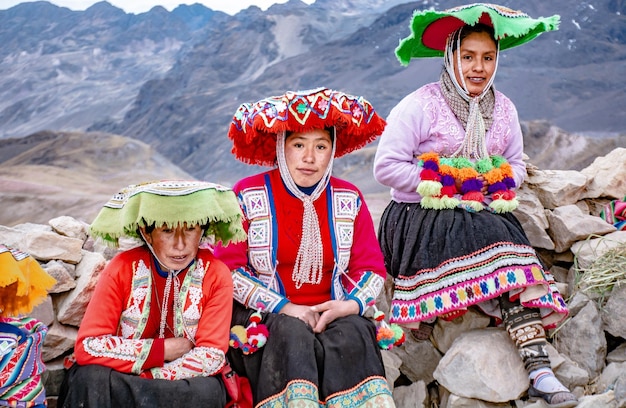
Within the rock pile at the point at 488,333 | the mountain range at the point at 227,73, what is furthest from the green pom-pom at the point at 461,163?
the mountain range at the point at 227,73

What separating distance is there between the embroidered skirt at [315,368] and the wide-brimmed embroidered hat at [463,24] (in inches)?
56.1

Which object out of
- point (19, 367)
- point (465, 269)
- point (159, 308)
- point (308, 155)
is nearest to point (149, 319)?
point (159, 308)

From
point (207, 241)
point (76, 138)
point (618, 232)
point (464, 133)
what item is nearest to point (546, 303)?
point (464, 133)


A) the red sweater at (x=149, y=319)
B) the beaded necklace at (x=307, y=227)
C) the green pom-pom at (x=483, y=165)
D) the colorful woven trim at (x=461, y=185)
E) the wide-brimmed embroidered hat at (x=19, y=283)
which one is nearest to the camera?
the wide-brimmed embroidered hat at (x=19, y=283)

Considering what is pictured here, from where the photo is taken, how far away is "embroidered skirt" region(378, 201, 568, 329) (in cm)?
231

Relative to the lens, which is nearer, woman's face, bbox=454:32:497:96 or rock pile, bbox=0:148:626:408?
rock pile, bbox=0:148:626:408

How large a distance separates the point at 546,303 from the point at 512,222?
0.39 meters

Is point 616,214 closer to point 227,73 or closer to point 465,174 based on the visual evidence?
point 465,174

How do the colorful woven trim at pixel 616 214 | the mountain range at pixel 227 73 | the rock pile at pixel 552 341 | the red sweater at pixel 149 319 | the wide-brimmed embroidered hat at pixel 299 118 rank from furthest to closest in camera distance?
the mountain range at pixel 227 73, the colorful woven trim at pixel 616 214, the rock pile at pixel 552 341, the wide-brimmed embroidered hat at pixel 299 118, the red sweater at pixel 149 319

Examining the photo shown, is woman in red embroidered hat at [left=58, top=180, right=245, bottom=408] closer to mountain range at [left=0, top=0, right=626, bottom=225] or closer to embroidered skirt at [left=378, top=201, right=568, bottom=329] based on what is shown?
embroidered skirt at [left=378, top=201, right=568, bottom=329]

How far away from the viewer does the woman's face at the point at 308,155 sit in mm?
2199

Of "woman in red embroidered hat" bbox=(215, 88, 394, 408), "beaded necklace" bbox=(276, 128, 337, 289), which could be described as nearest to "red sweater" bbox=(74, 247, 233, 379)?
"woman in red embroidered hat" bbox=(215, 88, 394, 408)

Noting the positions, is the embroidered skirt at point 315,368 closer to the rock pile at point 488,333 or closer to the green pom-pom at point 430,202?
the rock pile at point 488,333

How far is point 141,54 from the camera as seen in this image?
80.2 ft
